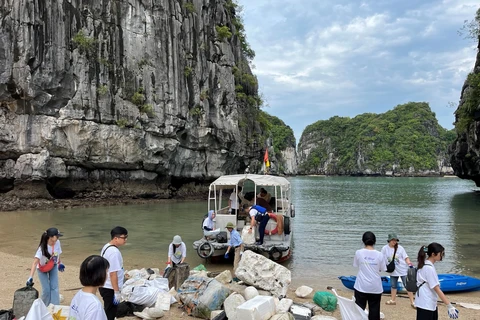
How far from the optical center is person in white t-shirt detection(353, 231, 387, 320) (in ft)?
17.3

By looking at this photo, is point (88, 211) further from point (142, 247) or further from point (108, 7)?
point (108, 7)

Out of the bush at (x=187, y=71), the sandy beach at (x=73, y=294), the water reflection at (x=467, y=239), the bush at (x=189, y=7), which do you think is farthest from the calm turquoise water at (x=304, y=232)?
the bush at (x=189, y=7)

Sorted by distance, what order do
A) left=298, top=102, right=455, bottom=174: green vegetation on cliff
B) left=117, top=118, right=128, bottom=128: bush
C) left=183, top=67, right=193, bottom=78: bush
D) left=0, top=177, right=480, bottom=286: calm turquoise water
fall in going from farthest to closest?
left=298, top=102, right=455, bottom=174: green vegetation on cliff < left=183, top=67, right=193, bottom=78: bush < left=117, top=118, right=128, bottom=128: bush < left=0, top=177, right=480, bottom=286: calm turquoise water

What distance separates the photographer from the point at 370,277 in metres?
5.26

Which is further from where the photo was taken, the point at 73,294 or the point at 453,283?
the point at 453,283

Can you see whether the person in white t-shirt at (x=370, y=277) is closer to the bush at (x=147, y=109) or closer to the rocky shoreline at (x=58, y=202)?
the rocky shoreline at (x=58, y=202)

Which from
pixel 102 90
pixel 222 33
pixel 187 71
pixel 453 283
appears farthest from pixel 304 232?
pixel 222 33

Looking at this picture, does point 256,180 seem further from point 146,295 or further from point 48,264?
point 48,264

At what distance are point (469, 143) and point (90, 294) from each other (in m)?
39.4

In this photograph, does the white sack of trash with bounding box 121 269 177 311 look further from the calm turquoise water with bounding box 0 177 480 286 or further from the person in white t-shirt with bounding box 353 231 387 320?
the calm turquoise water with bounding box 0 177 480 286

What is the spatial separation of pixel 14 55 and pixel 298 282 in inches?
974

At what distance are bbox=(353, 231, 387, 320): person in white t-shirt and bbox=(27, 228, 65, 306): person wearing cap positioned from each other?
4.78 m

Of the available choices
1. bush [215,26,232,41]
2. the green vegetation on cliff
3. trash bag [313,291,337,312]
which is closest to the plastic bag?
trash bag [313,291,337,312]

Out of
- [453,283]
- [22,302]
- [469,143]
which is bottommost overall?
[453,283]
